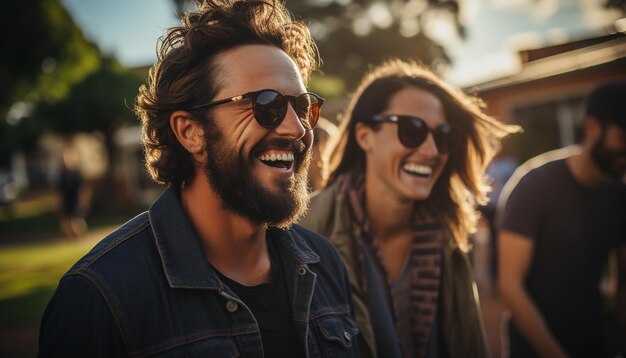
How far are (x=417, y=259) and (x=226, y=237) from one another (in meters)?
1.25

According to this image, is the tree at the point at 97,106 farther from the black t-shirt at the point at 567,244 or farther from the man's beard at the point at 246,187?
the man's beard at the point at 246,187

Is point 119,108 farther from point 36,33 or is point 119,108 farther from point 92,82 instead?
point 36,33

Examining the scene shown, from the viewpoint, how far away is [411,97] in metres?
2.80

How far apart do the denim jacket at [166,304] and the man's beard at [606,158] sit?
2.06m

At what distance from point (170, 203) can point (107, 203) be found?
82.8 ft

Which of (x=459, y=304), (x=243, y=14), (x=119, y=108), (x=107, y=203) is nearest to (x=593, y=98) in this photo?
(x=459, y=304)

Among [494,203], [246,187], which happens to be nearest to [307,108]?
[246,187]

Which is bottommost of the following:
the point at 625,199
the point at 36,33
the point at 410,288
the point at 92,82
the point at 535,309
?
the point at 535,309

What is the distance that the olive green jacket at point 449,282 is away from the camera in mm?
2514

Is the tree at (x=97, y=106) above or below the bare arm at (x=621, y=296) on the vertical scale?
above

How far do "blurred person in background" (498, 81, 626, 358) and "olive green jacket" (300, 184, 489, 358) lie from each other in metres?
0.42

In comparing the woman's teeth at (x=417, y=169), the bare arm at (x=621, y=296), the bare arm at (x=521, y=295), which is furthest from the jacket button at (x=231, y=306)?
the bare arm at (x=621, y=296)

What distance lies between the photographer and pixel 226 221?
1921mm

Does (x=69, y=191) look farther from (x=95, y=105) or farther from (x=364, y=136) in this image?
(x=364, y=136)
